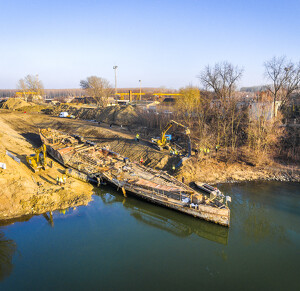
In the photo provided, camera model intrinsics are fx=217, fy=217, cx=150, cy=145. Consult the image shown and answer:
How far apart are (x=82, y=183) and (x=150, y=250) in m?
10.1

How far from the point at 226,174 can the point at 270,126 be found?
8.71 m

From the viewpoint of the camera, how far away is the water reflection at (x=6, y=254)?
11465 mm

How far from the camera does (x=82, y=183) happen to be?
20.5 meters

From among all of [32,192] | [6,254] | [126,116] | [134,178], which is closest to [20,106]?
[126,116]

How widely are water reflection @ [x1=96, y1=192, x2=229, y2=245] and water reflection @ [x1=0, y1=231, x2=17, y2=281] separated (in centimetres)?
711

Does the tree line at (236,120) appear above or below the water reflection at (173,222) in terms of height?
above

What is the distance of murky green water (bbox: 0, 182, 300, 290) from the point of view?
431 inches

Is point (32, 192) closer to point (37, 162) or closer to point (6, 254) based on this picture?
point (37, 162)

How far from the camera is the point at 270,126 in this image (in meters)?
26.0

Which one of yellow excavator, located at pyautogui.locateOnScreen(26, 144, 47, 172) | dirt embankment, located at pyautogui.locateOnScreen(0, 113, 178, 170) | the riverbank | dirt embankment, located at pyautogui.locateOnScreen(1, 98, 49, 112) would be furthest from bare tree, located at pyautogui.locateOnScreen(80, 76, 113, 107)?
yellow excavator, located at pyautogui.locateOnScreen(26, 144, 47, 172)

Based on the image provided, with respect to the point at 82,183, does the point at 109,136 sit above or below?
above

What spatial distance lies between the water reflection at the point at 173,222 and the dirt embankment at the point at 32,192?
8.98 feet

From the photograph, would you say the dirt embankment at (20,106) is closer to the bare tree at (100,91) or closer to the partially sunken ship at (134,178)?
the bare tree at (100,91)

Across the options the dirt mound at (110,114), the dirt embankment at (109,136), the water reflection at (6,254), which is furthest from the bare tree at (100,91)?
Result: the water reflection at (6,254)
